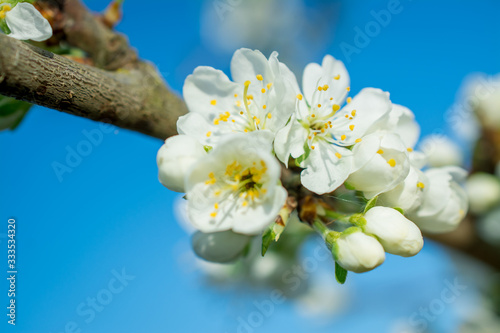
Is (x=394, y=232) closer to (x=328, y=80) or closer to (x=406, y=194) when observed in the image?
(x=406, y=194)

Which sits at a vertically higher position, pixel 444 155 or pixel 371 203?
pixel 444 155

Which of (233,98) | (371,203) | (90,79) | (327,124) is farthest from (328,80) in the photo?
(90,79)

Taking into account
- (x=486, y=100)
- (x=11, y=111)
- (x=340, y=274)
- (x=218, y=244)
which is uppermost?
(x=486, y=100)

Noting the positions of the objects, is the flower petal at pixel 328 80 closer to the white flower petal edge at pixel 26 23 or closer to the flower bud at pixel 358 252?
the flower bud at pixel 358 252

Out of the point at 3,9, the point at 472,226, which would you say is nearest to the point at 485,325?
the point at 472,226

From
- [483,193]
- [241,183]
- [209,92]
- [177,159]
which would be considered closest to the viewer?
[177,159]

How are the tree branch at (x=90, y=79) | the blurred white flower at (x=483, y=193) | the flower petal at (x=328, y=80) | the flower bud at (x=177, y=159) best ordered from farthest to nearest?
the blurred white flower at (x=483, y=193), the flower petal at (x=328, y=80), the flower bud at (x=177, y=159), the tree branch at (x=90, y=79)

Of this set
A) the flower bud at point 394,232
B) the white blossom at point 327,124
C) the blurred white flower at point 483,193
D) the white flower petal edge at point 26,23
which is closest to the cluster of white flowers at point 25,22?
the white flower petal edge at point 26,23
